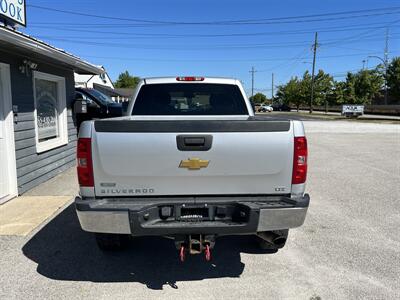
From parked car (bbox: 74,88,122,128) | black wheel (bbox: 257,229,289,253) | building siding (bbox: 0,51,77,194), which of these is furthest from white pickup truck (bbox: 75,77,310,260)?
parked car (bbox: 74,88,122,128)

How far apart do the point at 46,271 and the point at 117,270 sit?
2.39 ft

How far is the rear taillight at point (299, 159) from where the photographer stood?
304 cm

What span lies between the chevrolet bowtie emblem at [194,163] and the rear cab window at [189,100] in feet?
5.59

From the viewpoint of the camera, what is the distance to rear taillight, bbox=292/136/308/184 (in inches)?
120

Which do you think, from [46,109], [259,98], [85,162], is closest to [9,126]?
[46,109]

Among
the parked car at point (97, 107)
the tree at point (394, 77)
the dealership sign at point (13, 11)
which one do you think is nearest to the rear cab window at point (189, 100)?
the dealership sign at point (13, 11)

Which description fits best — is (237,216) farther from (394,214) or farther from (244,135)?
(394,214)

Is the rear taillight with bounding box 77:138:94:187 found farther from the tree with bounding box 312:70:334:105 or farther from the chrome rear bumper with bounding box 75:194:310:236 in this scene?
the tree with bounding box 312:70:334:105

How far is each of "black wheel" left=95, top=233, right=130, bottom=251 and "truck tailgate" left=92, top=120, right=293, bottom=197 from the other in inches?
38.6

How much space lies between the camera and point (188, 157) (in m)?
2.99

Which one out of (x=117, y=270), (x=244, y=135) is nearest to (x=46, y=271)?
(x=117, y=270)

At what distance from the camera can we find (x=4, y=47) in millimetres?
5828

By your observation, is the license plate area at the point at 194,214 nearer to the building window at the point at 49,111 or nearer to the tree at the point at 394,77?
the building window at the point at 49,111

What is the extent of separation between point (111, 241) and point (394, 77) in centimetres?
5320
